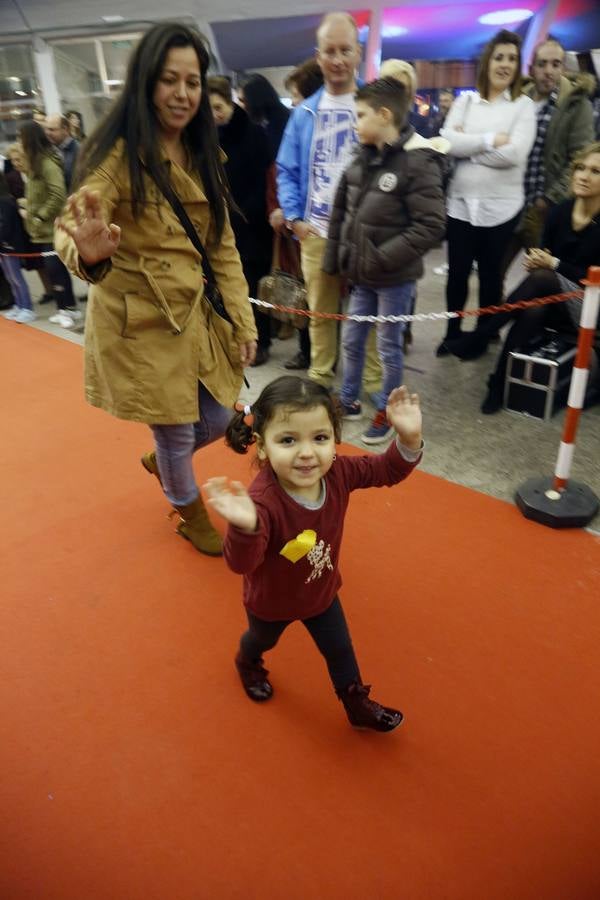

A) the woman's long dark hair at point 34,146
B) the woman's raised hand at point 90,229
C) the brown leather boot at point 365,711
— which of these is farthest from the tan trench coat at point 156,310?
the woman's long dark hair at point 34,146

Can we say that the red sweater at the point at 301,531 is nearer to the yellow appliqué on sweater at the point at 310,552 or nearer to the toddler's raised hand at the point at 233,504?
the yellow appliqué on sweater at the point at 310,552

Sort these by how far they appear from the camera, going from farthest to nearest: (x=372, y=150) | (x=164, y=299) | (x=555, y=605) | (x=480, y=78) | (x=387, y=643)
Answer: (x=480, y=78), (x=372, y=150), (x=555, y=605), (x=387, y=643), (x=164, y=299)

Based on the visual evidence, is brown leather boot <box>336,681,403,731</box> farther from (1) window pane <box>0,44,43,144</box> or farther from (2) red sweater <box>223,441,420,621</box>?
(1) window pane <box>0,44,43,144</box>

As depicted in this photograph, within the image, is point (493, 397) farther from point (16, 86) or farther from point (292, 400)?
point (16, 86)

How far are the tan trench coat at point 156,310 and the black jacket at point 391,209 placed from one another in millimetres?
1104

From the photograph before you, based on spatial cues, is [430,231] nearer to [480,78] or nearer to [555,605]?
[480,78]

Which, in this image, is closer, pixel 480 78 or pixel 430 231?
pixel 430 231

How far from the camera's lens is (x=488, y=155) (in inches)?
150

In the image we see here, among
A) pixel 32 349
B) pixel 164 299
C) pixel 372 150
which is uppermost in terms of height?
pixel 372 150

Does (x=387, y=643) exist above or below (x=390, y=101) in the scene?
below

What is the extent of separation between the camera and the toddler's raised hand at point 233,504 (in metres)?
1.28

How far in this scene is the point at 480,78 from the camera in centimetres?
385

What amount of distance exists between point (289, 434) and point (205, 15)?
1302cm

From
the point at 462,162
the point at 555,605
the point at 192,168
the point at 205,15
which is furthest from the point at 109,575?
the point at 205,15
